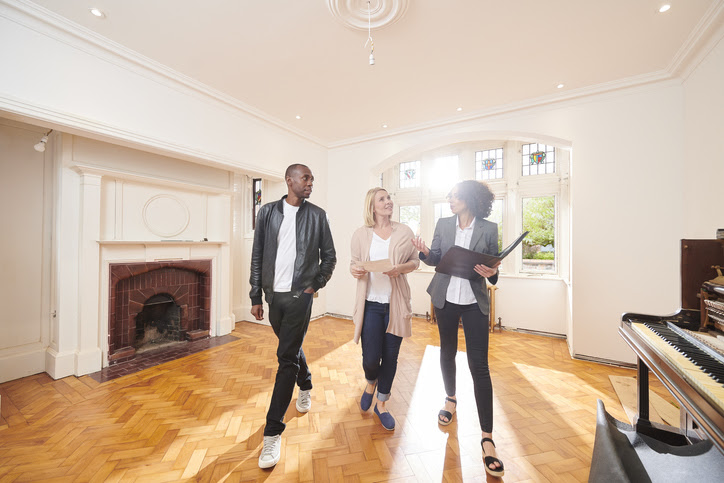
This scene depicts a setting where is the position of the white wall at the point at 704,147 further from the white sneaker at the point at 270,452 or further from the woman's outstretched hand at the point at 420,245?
the white sneaker at the point at 270,452

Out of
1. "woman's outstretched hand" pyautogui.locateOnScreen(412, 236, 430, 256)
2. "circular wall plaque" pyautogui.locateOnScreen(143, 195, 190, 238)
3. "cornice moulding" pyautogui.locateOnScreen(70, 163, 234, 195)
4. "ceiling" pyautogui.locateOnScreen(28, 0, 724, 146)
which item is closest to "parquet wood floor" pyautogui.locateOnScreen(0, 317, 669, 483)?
"woman's outstretched hand" pyautogui.locateOnScreen(412, 236, 430, 256)

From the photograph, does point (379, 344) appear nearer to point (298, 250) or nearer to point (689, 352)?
point (298, 250)

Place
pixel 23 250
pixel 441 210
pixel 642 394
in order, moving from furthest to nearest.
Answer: pixel 441 210
pixel 23 250
pixel 642 394

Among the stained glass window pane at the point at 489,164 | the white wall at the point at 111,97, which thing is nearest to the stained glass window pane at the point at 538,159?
the stained glass window pane at the point at 489,164

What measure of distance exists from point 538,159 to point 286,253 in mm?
4742

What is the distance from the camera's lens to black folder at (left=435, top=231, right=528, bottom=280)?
61.2 inches

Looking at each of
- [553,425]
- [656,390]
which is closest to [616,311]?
[656,390]

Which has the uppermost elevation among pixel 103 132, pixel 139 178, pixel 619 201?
pixel 103 132

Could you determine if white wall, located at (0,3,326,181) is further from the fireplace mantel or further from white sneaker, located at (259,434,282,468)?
white sneaker, located at (259,434,282,468)

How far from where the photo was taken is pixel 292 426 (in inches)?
80.0

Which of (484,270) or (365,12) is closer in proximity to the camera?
(484,270)

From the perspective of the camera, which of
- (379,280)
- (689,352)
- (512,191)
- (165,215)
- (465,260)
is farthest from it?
(512,191)

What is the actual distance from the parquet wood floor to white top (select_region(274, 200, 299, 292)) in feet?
3.45

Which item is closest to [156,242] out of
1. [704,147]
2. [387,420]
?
[387,420]
